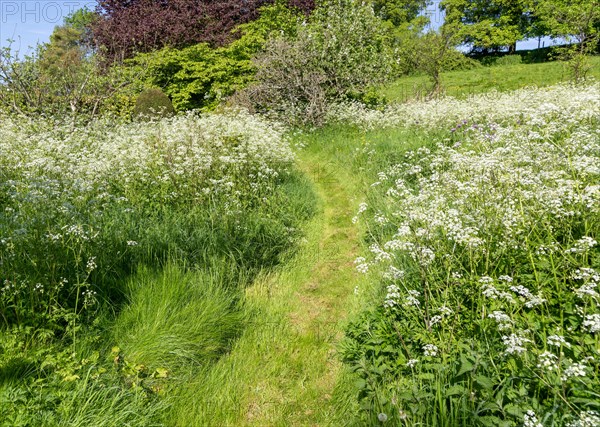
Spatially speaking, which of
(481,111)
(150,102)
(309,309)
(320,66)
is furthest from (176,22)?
(309,309)

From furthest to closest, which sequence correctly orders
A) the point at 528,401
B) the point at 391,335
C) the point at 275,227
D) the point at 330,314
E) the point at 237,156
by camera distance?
the point at 237,156, the point at 275,227, the point at 330,314, the point at 391,335, the point at 528,401

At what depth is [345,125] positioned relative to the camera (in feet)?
42.3

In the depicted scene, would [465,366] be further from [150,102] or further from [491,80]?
[491,80]

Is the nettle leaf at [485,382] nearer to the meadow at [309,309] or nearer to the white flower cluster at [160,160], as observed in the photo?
the meadow at [309,309]

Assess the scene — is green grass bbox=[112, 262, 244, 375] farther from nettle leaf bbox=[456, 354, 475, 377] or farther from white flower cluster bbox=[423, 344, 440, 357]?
nettle leaf bbox=[456, 354, 475, 377]

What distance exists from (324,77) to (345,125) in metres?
2.72

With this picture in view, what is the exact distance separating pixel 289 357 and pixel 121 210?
3.46 m

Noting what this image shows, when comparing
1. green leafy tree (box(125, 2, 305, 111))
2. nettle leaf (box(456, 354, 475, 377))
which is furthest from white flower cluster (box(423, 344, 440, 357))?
green leafy tree (box(125, 2, 305, 111))

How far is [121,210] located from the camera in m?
5.29

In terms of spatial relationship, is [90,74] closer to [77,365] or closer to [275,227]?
[275,227]

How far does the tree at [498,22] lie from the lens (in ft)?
128

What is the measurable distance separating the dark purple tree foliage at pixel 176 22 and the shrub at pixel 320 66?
25.7 ft

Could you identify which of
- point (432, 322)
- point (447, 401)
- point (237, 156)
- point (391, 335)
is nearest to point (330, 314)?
point (391, 335)

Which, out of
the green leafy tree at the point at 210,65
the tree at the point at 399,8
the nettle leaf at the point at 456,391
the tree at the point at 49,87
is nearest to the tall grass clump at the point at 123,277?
the nettle leaf at the point at 456,391
